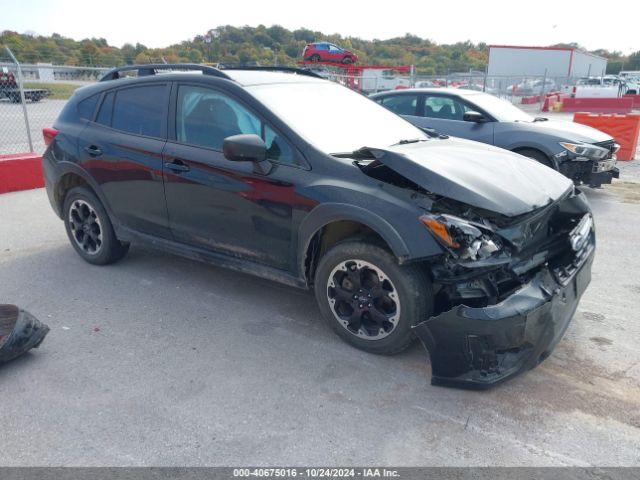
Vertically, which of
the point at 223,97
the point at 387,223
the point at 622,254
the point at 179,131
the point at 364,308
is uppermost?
the point at 223,97

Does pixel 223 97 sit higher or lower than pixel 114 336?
higher

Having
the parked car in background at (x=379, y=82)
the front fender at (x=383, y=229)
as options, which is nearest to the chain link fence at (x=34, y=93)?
the parked car in background at (x=379, y=82)

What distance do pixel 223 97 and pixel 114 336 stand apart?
1.92 meters

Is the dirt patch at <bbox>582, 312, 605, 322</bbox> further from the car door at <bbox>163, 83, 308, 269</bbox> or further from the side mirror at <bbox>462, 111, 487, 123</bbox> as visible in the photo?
the side mirror at <bbox>462, 111, 487, 123</bbox>

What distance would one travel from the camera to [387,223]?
3238 millimetres

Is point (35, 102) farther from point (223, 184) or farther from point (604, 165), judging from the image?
point (604, 165)

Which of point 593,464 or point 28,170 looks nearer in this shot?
point 593,464

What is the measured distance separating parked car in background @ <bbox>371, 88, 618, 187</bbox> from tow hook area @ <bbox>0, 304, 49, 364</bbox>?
21.6 ft

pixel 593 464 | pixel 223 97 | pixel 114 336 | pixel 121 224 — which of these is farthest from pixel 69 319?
pixel 593 464

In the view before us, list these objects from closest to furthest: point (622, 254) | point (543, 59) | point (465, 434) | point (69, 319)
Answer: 1. point (465, 434)
2. point (69, 319)
3. point (622, 254)
4. point (543, 59)

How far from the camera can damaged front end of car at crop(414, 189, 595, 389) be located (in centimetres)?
291

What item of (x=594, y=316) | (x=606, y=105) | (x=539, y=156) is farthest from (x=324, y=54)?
(x=594, y=316)

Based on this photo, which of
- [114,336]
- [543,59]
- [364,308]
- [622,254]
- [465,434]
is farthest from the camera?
[543,59]

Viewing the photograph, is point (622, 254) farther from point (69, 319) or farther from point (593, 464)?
point (69, 319)
